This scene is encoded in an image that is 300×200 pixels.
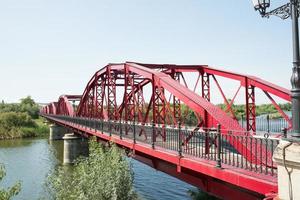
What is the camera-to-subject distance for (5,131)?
82062 mm

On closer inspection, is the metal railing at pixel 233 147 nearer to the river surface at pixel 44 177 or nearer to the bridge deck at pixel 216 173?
the bridge deck at pixel 216 173

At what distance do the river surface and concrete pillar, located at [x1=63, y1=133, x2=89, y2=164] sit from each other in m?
1.86

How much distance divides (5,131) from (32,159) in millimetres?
39630

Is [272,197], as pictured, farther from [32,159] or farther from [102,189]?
[32,159]

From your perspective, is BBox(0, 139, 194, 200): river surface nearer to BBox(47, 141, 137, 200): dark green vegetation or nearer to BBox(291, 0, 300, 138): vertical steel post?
BBox(47, 141, 137, 200): dark green vegetation

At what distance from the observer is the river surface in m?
26.3

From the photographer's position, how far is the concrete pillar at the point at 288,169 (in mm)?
5839

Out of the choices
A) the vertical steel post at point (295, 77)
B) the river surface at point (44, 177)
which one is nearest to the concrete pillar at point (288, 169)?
the vertical steel post at point (295, 77)

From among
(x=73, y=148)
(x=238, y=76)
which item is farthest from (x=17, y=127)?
(x=238, y=76)

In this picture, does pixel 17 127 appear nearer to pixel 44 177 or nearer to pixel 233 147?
pixel 44 177

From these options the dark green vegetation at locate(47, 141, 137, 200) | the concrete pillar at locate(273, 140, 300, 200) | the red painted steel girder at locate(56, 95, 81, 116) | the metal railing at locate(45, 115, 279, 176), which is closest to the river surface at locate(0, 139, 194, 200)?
the dark green vegetation at locate(47, 141, 137, 200)

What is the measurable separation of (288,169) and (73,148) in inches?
1549

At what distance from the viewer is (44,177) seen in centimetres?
3469

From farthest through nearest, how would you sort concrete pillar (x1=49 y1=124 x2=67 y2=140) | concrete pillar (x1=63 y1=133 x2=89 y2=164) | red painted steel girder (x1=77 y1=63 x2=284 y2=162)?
concrete pillar (x1=49 y1=124 x2=67 y2=140) → concrete pillar (x1=63 y1=133 x2=89 y2=164) → red painted steel girder (x1=77 y1=63 x2=284 y2=162)
